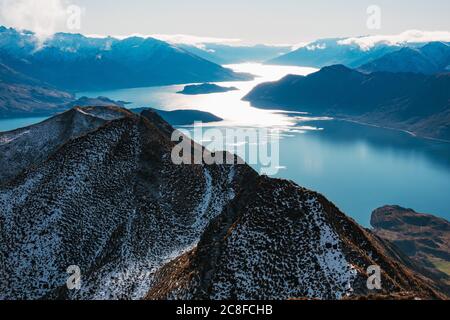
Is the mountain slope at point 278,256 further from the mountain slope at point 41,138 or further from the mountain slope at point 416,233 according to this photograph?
the mountain slope at point 416,233

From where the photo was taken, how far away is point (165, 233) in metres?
47.7

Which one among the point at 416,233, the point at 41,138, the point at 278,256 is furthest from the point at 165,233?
the point at 416,233

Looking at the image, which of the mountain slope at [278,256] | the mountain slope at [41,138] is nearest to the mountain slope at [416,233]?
the mountain slope at [41,138]

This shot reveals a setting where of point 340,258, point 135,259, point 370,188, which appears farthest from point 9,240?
point 370,188

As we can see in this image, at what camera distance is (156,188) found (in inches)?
2133

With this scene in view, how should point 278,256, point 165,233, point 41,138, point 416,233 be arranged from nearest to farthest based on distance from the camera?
point 278,256, point 165,233, point 41,138, point 416,233

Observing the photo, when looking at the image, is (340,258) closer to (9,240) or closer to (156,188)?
(156,188)

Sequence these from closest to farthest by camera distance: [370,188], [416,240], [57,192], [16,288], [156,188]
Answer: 1. [16,288]
2. [57,192]
3. [156,188]
4. [416,240]
5. [370,188]

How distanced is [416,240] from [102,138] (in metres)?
111

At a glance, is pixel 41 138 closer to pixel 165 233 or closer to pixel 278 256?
pixel 165 233

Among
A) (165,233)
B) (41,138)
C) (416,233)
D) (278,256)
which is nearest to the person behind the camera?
(278,256)

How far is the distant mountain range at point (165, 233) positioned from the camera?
32.3m

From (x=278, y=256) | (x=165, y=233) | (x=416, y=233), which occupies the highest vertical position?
(x=278, y=256)

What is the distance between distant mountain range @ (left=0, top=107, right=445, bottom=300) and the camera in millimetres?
32312
